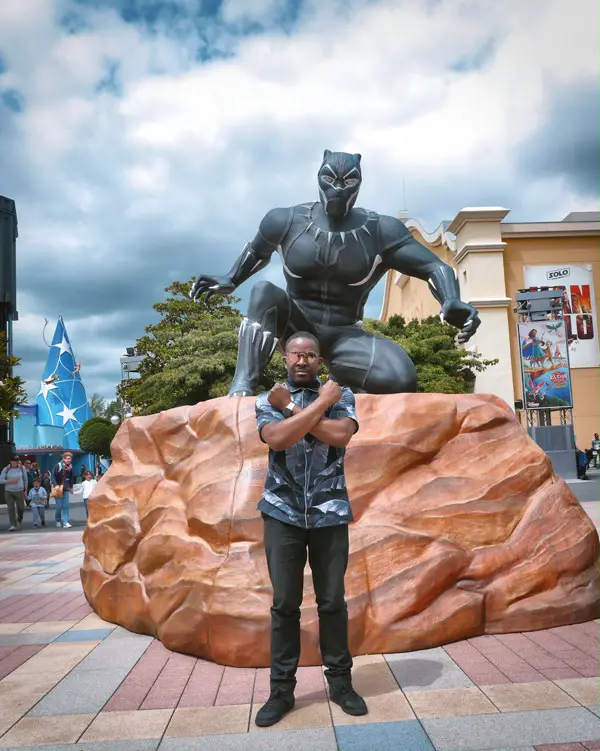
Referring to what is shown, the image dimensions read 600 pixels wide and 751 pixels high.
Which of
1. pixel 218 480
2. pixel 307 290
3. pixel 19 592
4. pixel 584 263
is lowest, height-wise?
→ pixel 19 592

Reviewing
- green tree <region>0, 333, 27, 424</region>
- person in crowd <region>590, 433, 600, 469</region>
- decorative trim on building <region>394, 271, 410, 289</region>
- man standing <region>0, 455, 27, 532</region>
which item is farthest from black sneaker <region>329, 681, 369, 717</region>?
decorative trim on building <region>394, 271, 410, 289</region>

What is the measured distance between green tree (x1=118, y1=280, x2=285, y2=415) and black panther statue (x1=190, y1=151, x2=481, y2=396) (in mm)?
14790

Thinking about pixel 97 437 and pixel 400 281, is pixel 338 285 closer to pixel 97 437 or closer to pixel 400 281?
pixel 97 437

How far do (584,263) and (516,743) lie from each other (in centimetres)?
2802

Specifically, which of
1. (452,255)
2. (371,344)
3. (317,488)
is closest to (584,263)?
(452,255)

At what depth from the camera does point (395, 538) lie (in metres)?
3.93

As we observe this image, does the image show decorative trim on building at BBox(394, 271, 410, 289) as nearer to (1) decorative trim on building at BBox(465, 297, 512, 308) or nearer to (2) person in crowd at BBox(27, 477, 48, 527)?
(1) decorative trim on building at BBox(465, 297, 512, 308)

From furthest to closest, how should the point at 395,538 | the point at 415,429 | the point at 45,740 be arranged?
1. the point at 415,429
2. the point at 395,538
3. the point at 45,740

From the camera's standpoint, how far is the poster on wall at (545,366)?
19328 mm

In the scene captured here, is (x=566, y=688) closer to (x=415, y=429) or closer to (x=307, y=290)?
(x=415, y=429)

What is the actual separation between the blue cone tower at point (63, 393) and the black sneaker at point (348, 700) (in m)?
39.3

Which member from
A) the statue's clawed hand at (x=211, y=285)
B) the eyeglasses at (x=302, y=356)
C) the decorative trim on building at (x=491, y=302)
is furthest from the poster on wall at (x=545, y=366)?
the eyeglasses at (x=302, y=356)

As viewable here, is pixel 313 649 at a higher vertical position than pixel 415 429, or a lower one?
lower

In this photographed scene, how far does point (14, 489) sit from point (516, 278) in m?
21.3
